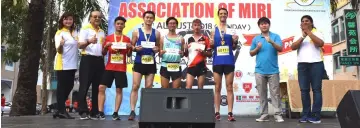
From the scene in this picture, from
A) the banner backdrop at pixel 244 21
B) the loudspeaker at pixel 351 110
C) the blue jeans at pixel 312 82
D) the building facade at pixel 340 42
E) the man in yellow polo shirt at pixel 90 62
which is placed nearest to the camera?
the loudspeaker at pixel 351 110

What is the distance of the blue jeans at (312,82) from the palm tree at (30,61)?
19.5ft

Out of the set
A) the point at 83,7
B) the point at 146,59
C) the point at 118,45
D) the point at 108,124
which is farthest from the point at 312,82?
the point at 83,7

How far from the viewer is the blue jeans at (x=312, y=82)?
534cm

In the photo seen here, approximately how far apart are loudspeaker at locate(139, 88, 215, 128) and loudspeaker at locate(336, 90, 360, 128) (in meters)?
1.02

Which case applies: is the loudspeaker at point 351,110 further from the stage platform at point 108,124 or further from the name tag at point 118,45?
the name tag at point 118,45

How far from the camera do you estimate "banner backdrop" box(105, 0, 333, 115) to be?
309 inches

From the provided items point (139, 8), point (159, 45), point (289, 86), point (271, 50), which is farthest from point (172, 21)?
point (289, 86)

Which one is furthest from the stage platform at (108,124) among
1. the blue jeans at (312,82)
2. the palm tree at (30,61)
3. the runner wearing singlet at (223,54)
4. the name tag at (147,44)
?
the palm tree at (30,61)

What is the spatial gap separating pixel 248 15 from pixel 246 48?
67 cm

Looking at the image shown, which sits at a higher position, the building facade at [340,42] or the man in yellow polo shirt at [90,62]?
the building facade at [340,42]

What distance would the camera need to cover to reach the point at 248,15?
313 inches

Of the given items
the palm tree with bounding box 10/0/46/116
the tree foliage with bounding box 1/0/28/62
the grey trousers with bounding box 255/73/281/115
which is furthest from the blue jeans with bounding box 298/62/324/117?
the tree foliage with bounding box 1/0/28/62

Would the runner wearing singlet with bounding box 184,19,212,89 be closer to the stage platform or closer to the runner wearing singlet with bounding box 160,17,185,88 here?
the runner wearing singlet with bounding box 160,17,185,88

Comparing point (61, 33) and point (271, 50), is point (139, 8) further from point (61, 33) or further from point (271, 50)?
point (271, 50)
